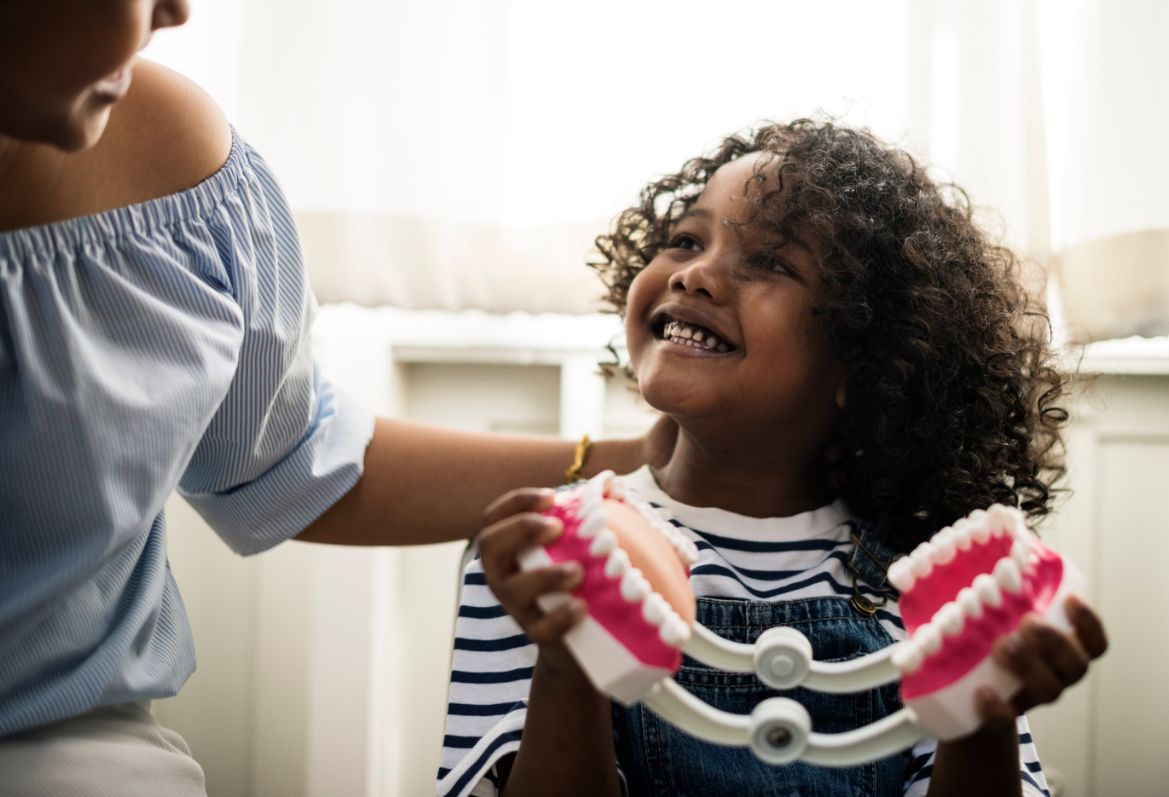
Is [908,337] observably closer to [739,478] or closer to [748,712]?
[739,478]

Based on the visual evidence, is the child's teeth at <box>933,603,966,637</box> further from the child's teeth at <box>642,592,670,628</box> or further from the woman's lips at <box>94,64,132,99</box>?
the woman's lips at <box>94,64,132,99</box>

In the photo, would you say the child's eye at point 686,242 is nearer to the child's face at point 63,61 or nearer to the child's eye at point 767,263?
the child's eye at point 767,263

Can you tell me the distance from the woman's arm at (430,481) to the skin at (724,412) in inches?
5.3

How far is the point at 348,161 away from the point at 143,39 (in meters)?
0.62

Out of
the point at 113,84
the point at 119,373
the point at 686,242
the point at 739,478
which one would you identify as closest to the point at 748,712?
the point at 739,478

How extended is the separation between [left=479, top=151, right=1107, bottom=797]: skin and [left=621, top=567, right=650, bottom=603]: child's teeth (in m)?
0.08

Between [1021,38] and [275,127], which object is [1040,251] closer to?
[1021,38]

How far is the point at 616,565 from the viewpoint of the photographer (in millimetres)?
576

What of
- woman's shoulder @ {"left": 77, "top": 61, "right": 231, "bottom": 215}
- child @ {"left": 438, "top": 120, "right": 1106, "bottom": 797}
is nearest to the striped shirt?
child @ {"left": 438, "top": 120, "right": 1106, "bottom": 797}

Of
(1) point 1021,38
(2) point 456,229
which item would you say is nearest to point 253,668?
(2) point 456,229

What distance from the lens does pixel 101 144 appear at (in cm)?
73

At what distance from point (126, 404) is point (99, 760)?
25 cm

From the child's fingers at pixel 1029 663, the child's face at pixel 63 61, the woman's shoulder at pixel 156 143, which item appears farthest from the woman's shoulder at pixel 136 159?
the child's fingers at pixel 1029 663

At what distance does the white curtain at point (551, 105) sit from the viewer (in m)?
1.17
